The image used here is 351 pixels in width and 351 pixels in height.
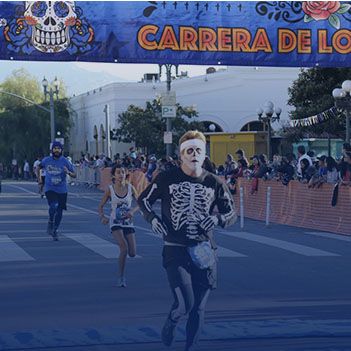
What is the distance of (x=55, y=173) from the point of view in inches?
734

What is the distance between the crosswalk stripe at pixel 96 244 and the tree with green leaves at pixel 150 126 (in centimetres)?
3847

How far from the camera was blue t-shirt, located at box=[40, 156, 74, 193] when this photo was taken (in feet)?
61.0

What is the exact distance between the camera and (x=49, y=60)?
2314cm

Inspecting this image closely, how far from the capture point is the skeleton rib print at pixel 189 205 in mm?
8156

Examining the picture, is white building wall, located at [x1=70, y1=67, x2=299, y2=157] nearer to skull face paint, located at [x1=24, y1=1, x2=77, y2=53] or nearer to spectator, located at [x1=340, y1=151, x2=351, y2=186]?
skull face paint, located at [x1=24, y1=1, x2=77, y2=53]

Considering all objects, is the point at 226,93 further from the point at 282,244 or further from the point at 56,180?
the point at 56,180

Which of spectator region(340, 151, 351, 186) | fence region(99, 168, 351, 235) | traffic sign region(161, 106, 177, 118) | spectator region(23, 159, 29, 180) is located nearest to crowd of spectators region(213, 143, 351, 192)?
spectator region(340, 151, 351, 186)

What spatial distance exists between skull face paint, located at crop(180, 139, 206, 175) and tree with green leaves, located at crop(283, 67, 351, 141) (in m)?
27.9

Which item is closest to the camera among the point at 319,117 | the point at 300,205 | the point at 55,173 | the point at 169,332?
the point at 169,332

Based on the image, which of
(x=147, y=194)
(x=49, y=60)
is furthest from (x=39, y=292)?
(x=49, y=60)

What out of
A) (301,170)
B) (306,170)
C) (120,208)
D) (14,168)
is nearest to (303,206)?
(306,170)

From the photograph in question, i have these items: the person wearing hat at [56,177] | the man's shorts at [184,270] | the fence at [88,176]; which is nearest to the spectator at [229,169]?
the person wearing hat at [56,177]

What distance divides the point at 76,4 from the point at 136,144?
37.4 metres

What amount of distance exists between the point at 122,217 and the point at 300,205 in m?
12.7
